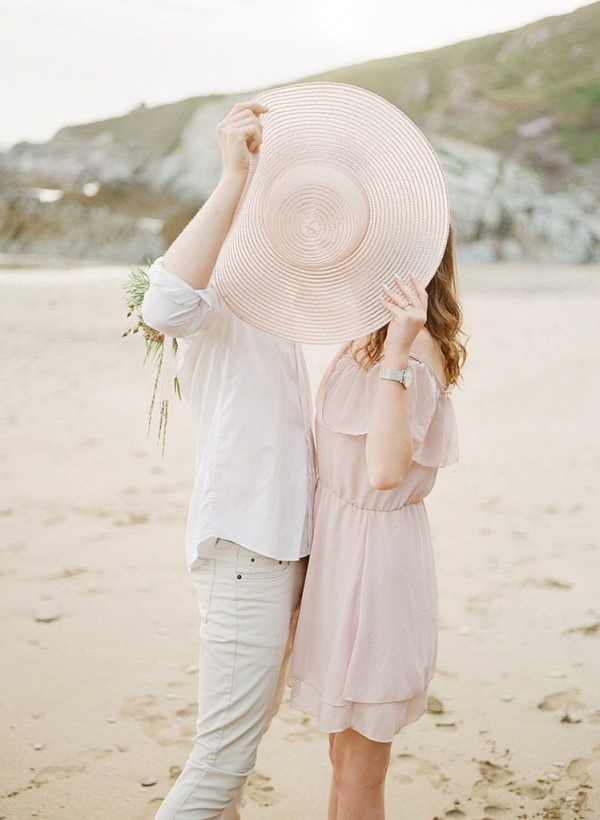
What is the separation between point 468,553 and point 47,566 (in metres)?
2.29

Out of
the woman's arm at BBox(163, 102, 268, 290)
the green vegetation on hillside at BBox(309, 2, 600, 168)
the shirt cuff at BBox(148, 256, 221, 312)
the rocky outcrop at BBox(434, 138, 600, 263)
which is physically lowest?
the shirt cuff at BBox(148, 256, 221, 312)

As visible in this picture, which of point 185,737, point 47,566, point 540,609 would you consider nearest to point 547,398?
point 540,609

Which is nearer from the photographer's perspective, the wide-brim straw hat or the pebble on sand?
the wide-brim straw hat

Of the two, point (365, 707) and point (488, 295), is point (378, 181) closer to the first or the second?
point (365, 707)

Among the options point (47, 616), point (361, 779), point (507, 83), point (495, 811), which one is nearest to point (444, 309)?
point (361, 779)

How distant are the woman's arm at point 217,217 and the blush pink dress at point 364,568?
0.45 meters

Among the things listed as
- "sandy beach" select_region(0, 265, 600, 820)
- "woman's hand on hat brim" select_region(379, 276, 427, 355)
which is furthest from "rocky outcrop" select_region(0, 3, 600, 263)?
"woman's hand on hat brim" select_region(379, 276, 427, 355)

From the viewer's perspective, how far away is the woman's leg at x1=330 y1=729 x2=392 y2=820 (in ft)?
6.90

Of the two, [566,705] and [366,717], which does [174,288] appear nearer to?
[366,717]

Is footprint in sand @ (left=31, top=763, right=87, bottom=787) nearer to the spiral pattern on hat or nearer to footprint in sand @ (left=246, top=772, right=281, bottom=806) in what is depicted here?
footprint in sand @ (left=246, top=772, right=281, bottom=806)

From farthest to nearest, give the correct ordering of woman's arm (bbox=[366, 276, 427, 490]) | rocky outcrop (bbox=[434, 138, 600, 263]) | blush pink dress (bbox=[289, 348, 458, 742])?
1. rocky outcrop (bbox=[434, 138, 600, 263])
2. blush pink dress (bbox=[289, 348, 458, 742])
3. woman's arm (bbox=[366, 276, 427, 490])

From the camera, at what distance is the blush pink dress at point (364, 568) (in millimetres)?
2061

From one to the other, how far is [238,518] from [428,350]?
0.59 metres

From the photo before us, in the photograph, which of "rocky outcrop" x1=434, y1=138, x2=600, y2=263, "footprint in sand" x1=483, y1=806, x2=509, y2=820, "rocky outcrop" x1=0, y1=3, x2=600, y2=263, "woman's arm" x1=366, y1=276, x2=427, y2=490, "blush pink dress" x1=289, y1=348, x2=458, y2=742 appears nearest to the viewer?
"woman's arm" x1=366, y1=276, x2=427, y2=490
